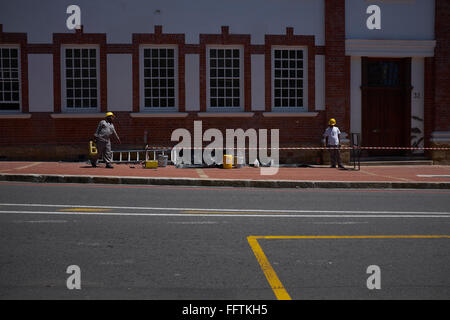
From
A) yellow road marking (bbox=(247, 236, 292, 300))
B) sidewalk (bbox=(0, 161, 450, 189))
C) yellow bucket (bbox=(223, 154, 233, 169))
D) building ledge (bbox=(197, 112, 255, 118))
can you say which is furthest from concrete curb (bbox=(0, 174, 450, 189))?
yellow road marking (bbox=(247, 236, 292, 300))

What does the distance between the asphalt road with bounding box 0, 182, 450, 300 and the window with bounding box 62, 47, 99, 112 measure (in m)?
9.14

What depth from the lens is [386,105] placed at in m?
20.0

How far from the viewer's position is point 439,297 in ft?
14.4

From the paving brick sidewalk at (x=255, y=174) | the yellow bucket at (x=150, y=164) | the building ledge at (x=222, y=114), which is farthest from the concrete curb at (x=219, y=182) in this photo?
the building ledge at (x=222, y=114)

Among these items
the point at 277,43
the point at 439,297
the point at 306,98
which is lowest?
the point at 439,297

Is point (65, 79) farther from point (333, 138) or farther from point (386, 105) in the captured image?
point (386, 105)

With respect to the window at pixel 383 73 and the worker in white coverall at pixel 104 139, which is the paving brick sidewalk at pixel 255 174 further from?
the window at pixel 383 73

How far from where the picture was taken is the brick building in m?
18.8

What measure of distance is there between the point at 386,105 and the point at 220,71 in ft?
20.6

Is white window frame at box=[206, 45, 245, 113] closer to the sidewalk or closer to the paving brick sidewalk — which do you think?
the paving brick sidewalk

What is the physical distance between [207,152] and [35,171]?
6207 millimetres
